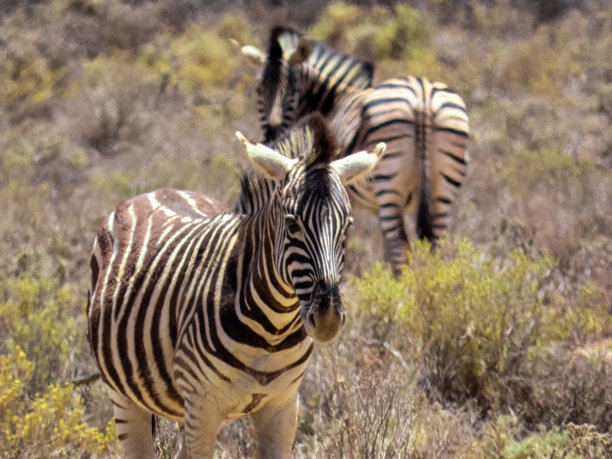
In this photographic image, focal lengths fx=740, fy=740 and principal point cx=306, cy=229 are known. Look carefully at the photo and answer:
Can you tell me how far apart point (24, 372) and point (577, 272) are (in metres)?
4.81

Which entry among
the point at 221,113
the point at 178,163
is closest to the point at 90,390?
the point at 178,163

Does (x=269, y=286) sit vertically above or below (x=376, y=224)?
above

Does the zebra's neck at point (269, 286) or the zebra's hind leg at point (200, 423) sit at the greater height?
the zebra's neck at point (269, 286)

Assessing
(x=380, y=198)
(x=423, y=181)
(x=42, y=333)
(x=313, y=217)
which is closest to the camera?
(x=313, y=217)

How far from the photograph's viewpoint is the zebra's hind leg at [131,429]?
12.1ft

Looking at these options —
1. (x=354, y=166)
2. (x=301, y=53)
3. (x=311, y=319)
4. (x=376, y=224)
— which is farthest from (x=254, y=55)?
(x=311, y=319)

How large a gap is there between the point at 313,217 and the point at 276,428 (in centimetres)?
106

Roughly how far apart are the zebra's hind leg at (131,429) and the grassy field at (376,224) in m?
0.25

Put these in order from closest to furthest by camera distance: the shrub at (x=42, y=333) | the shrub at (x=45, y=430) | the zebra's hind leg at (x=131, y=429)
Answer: the zebra's hind leg at (x=131, y=429)
the shrub at (x=45, y=430)
the shrub at (x=42, y=333)

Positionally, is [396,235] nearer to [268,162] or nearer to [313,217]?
[268,162]

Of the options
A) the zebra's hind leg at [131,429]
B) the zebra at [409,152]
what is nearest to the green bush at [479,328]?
the zebra at [409,152]

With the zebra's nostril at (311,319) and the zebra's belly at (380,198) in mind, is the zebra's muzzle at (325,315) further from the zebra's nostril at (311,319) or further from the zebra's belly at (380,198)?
the zebra's belly at (380,198)

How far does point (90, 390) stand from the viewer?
200 inches

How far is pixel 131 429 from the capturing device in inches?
146
